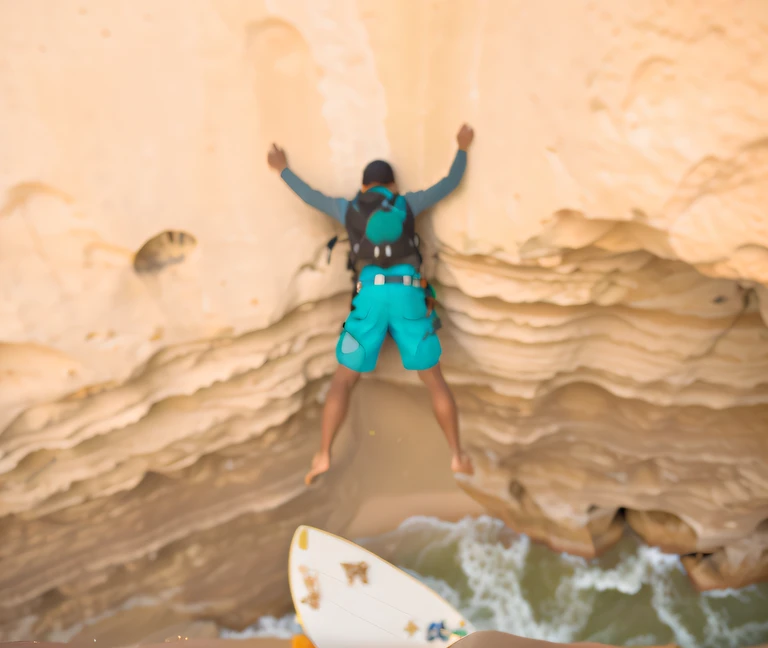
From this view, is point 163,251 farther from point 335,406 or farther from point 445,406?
point 445,406

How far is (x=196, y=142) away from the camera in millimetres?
2047

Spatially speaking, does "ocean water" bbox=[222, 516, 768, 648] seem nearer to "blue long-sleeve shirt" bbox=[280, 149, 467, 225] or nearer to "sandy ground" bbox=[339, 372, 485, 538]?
"sandy ground" bbox=[339, 372, 485, 538]

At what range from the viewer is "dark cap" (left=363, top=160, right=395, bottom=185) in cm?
223

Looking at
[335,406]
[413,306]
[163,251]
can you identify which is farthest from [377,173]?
[335,406]

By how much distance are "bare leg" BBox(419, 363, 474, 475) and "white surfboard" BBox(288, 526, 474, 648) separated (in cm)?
103

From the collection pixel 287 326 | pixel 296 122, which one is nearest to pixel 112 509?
pixel 287 326

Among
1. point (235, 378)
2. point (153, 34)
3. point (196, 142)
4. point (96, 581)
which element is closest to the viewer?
point (153, 34)

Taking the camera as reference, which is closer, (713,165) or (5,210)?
(713,165)

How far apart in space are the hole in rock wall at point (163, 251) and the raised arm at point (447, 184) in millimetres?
1012

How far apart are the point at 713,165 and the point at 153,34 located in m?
2.09

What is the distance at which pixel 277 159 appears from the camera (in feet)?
7.19

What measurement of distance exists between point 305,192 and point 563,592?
3411mm

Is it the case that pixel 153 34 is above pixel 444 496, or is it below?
above

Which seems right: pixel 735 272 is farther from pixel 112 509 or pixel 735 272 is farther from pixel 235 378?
pixel 112 509
